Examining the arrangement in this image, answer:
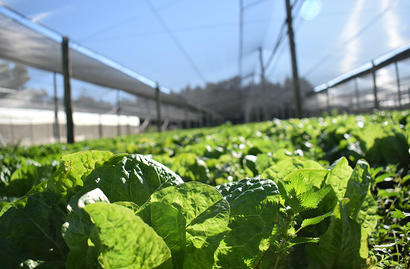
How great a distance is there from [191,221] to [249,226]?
0.12m

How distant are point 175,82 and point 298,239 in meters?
30.7

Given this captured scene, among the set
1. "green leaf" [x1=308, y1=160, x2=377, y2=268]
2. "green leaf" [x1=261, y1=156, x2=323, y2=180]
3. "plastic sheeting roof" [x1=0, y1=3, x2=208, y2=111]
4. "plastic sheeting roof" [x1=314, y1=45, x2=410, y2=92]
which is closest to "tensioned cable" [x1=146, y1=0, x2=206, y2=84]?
"plastic sheeting roof" [x1=0, y1=3, x2=208, y2=111]

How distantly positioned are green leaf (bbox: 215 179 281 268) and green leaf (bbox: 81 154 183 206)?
6.2 inches

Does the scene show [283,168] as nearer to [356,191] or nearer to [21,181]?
[356,191]

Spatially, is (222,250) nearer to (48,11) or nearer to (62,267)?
(62,267)

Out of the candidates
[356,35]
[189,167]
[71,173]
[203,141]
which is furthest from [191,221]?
[356,35]

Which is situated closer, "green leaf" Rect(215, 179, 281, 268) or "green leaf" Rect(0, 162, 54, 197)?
"green leaf" Rect(215, 179, 281, 268)

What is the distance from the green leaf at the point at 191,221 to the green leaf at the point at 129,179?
0.07 metres

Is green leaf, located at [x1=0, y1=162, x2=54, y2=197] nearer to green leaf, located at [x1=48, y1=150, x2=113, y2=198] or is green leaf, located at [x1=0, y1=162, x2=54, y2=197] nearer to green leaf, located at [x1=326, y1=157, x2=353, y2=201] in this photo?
green leaf, located at [x1=48, y1=150, x2=113, y2=198]

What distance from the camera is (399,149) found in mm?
1652

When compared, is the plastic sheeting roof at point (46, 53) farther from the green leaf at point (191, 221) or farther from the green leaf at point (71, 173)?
the green leaf at point (191, 221)

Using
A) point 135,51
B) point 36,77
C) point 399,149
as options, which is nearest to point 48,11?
point 135,51

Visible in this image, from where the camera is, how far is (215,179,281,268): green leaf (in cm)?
56

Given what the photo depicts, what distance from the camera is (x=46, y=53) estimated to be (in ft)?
47.0
